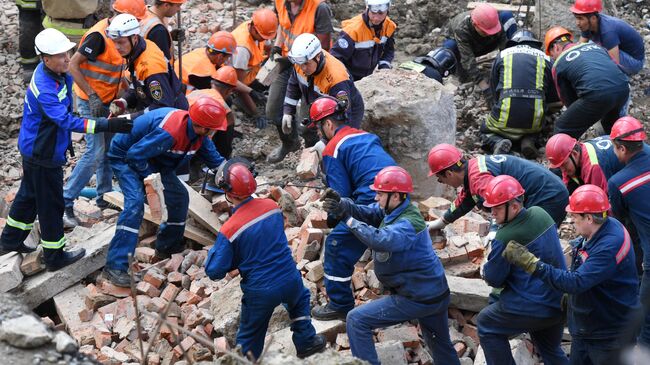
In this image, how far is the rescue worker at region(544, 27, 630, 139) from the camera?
26.4 ft

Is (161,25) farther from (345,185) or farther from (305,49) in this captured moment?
(345,185)

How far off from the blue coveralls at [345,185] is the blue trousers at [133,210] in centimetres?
145

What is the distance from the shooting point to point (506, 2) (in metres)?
12.1

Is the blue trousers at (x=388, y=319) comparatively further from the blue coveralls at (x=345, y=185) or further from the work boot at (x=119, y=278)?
the work boot at (x=119, y=278)

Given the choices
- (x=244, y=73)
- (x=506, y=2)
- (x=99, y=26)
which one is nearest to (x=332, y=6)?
(x=506, y=2)

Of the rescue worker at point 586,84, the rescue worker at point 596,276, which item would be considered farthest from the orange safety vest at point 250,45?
the rescue worker at point 596,276

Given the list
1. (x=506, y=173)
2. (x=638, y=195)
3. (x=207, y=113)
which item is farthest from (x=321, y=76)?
(x=638, y=195)

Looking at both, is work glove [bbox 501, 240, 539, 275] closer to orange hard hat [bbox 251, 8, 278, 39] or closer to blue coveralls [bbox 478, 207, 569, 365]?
blue coveralls [bbox 478, 207, 569, 365]

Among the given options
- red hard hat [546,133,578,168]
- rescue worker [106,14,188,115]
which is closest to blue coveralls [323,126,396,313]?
red hard hat [546,133,578,168]

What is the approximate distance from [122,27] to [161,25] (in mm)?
915

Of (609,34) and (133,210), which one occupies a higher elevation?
(609,34)

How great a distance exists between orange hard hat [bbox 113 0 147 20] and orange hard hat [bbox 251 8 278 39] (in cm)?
127

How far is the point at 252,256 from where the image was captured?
5.87 m

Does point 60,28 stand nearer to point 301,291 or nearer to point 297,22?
point 297,22
